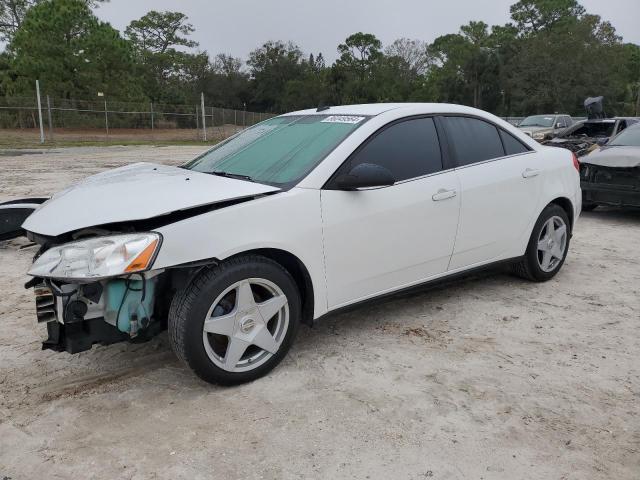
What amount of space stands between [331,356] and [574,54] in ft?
194

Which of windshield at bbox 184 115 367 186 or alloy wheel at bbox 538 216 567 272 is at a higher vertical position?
windshield at bbox 184 115 367 186

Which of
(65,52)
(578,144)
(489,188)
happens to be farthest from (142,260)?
(65,52)

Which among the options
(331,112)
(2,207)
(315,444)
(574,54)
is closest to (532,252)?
(331,112)

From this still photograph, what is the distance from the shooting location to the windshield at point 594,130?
41.5 ft

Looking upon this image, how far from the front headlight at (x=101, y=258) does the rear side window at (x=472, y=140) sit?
244 cm

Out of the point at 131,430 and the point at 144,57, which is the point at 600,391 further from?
the point at 144,57

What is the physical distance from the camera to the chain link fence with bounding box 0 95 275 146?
2930 centimetres

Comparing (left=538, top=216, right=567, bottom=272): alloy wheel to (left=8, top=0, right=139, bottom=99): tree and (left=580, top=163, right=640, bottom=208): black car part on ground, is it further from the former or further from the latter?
(left=8, top=0, right=139, bottom=99): tree

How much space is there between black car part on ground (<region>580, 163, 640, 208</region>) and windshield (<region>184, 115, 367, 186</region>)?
5.72 metres

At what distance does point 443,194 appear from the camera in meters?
3.92

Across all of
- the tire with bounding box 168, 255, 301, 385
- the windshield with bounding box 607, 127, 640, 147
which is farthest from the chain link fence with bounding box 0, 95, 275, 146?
the tire with bounding box 168, 255, 301, 385

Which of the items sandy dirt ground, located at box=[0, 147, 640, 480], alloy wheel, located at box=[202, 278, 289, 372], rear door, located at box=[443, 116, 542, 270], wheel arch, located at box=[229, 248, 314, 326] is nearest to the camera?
sandy dirt ground, located at box=[0, 147, 640, 480]

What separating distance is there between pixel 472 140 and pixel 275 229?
203cm

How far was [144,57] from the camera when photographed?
61.4m
